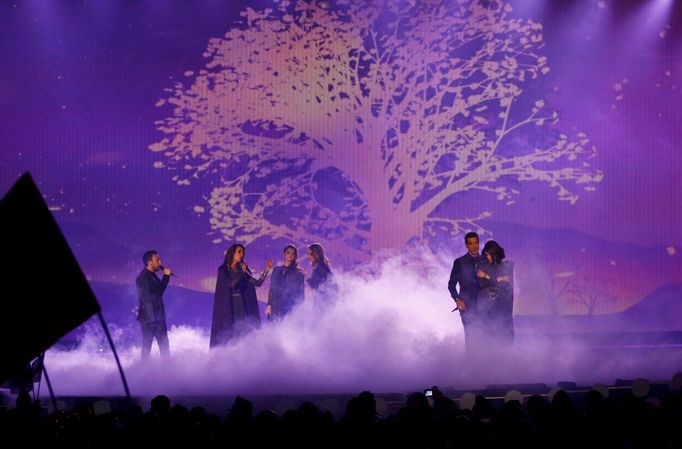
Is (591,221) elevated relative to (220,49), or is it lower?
lower

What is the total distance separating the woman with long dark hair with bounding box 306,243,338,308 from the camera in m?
9.79

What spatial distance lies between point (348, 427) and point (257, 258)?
8.70 meters

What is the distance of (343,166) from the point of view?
11984 millimetres

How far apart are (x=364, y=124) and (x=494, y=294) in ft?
13.3

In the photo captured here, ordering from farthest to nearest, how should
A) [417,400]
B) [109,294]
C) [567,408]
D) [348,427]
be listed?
[109,294] → [417,400] → [567,408] → [348,427]

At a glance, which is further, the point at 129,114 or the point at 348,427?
the point at 129,114

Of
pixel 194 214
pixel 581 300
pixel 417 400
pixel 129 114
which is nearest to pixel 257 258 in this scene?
pixel 194 214

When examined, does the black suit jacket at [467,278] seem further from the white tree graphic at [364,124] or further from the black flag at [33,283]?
the black flag at [33,283]

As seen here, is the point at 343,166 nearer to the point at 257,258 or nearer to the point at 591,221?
Answer: the point at 257,258

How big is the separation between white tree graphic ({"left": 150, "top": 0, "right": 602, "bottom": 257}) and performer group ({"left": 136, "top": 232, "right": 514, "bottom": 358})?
6.38 feet

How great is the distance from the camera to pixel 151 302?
9625 millimetres

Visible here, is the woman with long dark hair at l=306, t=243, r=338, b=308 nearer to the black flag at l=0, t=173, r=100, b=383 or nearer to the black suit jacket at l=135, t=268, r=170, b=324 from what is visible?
the black suit jacket at l=135, t=268, r=170, b=324

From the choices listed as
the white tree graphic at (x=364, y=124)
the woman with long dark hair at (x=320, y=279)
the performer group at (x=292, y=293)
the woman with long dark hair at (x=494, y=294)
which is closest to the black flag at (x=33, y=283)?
the performer group at (x=292, y=293)

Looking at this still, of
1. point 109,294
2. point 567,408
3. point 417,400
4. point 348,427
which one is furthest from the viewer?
point 109,294
